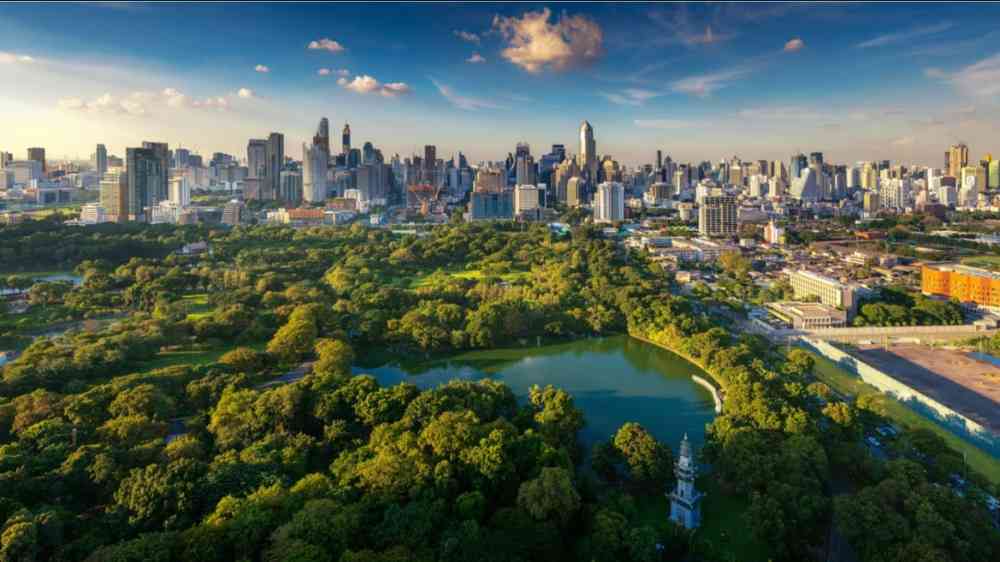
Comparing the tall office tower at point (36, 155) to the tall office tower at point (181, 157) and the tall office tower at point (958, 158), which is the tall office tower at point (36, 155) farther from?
the tall office tower at point (958, 158)

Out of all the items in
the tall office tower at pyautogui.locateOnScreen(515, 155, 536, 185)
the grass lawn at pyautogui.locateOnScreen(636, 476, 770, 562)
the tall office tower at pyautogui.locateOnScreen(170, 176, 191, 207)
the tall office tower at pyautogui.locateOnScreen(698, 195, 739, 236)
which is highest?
the tall office tower at pyautogui.locateOnScreen(515, 155, 536, 185)

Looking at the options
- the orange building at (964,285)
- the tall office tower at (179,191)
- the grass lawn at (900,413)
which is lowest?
the grass lawn at (900,413)

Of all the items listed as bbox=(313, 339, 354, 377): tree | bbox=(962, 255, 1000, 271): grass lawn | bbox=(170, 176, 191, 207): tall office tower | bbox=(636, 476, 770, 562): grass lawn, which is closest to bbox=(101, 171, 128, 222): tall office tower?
bbox=(170, 176, 191, 207): tall office tower

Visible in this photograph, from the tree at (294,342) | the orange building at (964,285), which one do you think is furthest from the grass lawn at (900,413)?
the tree at (294,342)

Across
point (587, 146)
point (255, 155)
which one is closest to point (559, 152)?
point (587, 146)

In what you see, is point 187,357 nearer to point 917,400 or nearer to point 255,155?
point 917,400

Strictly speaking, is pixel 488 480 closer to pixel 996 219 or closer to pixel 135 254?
pixel 135 254

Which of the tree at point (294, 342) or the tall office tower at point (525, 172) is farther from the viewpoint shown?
the tall office tower at point (525, 172)

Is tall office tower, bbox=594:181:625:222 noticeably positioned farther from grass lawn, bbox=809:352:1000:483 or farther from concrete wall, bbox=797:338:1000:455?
grass lawn, bbox=809:352:1000:483
